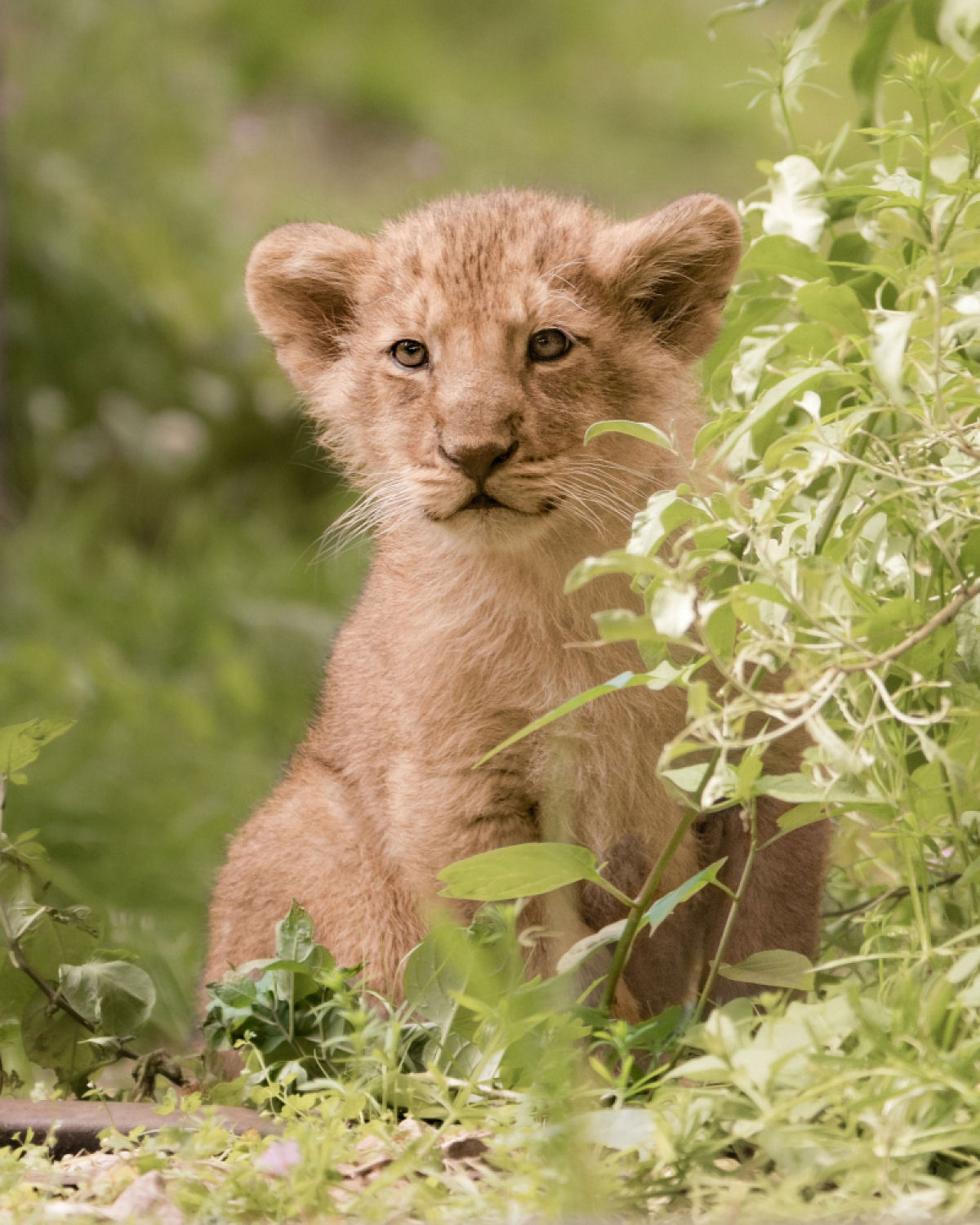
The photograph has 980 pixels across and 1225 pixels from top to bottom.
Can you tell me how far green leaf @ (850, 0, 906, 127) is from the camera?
3.03m

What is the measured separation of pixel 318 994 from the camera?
288cm

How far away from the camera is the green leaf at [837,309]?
7.49 ft

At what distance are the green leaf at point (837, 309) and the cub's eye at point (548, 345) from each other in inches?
34.6

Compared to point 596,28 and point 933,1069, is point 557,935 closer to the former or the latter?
point 933,1069

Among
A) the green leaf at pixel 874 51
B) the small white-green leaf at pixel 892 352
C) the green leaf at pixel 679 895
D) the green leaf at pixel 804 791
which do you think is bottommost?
the green leaf at pixel 679 895

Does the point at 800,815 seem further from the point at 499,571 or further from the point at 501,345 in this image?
the point at 501,345

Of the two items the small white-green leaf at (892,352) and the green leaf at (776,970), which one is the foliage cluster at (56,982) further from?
the small white-green leaf at (892,352)

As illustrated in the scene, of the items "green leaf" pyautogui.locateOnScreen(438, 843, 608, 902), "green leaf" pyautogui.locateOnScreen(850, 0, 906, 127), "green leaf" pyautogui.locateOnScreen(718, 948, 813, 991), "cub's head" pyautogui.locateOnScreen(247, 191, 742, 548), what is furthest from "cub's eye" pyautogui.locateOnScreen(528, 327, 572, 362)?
"green leaf" pyautogui.locateOnScreen(718, 948, 813, 991)

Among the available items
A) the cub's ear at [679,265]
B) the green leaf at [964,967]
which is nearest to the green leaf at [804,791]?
the green leaf at [964,967]

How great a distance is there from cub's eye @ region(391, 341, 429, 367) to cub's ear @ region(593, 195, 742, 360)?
411mm

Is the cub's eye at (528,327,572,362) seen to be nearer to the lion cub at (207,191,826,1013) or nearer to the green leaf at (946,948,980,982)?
the lion cub at (207,191,826,1013)

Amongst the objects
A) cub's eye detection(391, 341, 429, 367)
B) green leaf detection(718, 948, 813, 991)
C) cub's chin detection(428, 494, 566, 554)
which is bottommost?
green leaf detection(718, 948, 813, 991)

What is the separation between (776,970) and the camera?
250 centimetres

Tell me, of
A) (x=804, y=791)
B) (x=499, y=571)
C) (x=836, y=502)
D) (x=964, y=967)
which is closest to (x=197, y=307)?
(x=499, y=571)
